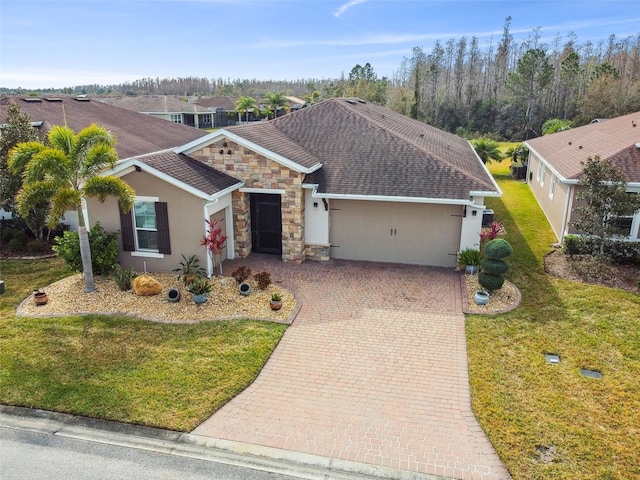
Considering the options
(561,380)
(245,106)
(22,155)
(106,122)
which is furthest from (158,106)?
(561,380)

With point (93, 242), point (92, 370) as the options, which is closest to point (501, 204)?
point (93, 242)

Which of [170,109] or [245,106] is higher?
[245,106]

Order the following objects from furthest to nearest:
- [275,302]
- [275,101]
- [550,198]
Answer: [275,101] < [550,198] < [275,302]

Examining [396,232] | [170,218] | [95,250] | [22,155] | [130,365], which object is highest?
[22,155]

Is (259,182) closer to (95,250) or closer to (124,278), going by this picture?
(124,278)

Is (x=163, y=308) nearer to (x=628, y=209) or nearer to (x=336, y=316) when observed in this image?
(x=336, y=316)

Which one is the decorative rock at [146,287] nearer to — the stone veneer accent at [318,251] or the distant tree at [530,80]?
the stone veneer accent at [318,251]

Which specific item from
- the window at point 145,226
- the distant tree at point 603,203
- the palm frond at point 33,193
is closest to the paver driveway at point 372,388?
the window at point 145,226
